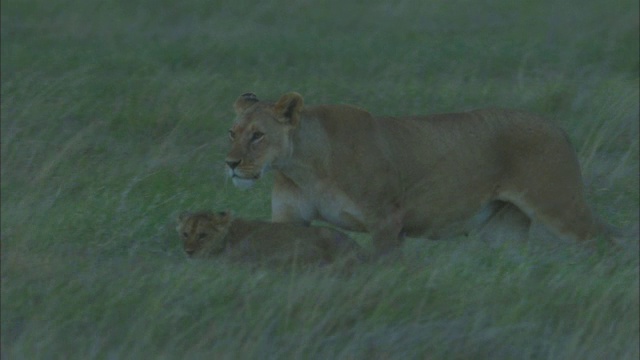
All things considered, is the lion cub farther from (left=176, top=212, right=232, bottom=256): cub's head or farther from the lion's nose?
the lion's nose

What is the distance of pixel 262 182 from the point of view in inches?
378

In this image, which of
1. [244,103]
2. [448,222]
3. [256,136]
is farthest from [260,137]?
[448,222]

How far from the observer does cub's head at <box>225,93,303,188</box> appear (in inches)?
285

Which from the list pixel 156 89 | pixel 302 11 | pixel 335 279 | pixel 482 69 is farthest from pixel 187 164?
pixel 302 11

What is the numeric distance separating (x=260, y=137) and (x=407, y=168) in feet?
2.76

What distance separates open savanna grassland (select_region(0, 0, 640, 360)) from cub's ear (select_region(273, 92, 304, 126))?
0.68 meters

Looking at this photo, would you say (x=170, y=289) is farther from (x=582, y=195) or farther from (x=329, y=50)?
(x=329, y=50)

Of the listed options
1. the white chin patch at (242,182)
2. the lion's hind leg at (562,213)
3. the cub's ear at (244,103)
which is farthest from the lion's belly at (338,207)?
the lion's hind leg at (562,213)

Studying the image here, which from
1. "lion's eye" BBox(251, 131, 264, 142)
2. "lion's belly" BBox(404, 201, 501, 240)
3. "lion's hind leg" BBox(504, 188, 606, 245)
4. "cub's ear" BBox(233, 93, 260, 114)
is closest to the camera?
"lion's eye" BBox(251, 131, 264, 142)

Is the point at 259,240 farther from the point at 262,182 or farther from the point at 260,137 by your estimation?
the point at 262,182

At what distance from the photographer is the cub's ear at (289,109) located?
7.38 m

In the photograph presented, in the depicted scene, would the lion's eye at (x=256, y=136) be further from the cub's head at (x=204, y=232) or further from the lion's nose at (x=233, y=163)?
the cub's head at (x=204, y=232)

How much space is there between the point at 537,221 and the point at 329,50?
6571mm

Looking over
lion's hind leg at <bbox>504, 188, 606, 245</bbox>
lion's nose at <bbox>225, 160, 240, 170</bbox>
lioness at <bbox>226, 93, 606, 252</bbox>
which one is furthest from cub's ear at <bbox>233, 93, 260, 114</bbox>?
lion's hind leg at <bbox>504, 188, 606, 245</bbox>
